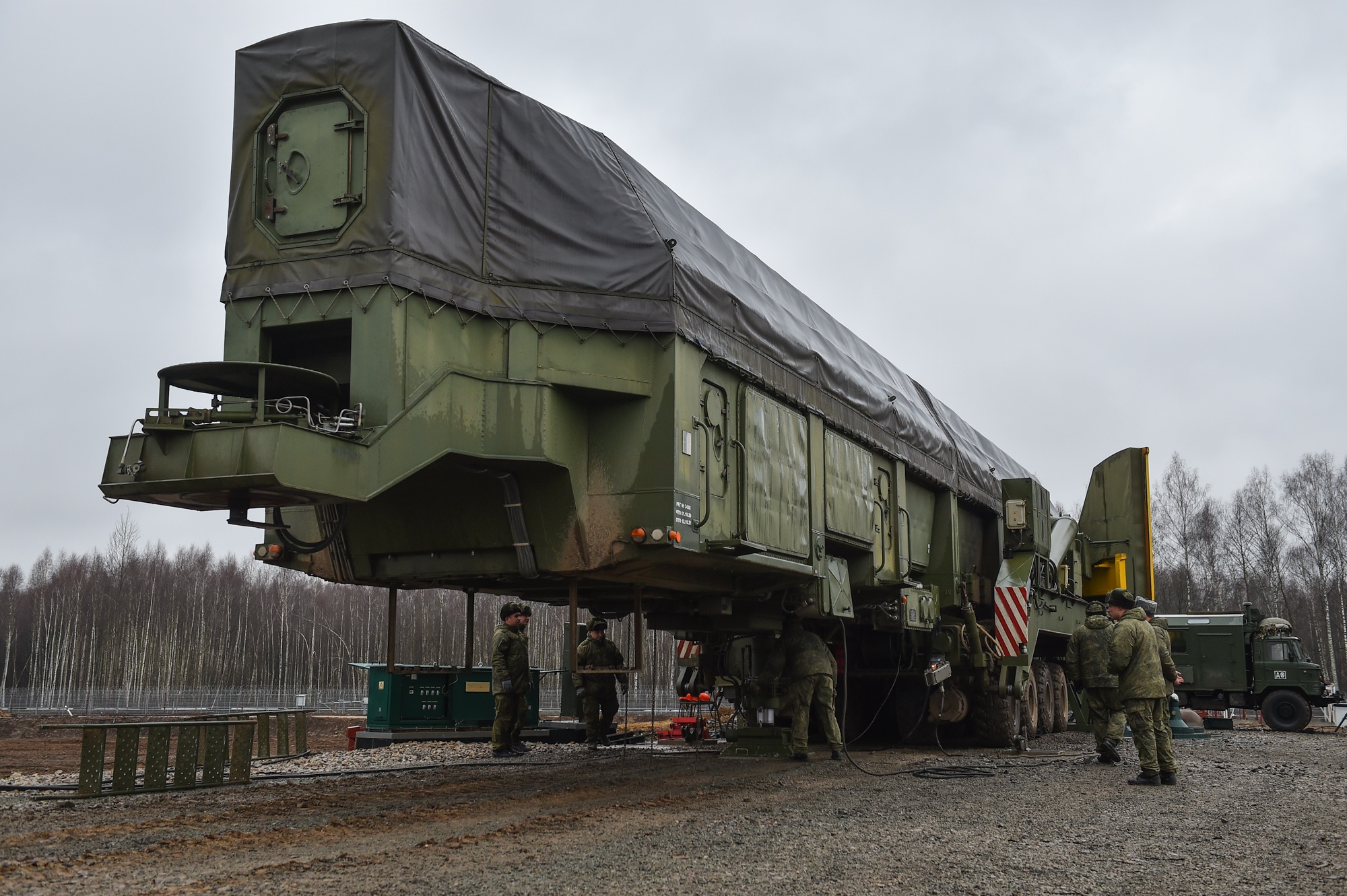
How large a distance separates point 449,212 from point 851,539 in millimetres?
4927

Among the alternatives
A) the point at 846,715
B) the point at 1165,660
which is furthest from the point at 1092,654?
the point at 846,715

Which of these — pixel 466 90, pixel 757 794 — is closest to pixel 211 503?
pixel 466 90

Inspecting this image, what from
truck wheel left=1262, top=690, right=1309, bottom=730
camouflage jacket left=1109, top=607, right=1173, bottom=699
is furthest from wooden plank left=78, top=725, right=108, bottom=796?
truck wheel left=1262, top=690, right=1309, bottom=730

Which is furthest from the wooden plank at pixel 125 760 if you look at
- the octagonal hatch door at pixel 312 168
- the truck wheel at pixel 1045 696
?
the truck wheel at pixel 1045 696

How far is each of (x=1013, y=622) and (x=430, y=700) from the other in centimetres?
693

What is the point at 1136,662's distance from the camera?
919 centimetres

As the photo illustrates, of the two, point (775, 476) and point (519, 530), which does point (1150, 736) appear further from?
point (519, 530)

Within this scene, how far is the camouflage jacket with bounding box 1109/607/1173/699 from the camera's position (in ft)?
29.7

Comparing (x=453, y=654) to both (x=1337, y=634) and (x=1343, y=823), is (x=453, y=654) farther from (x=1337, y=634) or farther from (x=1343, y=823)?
(x=1343, y=823)

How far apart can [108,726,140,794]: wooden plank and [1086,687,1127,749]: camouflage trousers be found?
26.8 ft

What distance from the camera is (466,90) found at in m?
7.47

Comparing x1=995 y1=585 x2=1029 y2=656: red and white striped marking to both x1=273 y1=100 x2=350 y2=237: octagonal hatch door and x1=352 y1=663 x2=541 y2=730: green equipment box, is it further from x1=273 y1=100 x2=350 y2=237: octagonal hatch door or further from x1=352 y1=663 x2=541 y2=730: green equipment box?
x1=273 y1=100 x2=350 y2=237: octagonal hatch door

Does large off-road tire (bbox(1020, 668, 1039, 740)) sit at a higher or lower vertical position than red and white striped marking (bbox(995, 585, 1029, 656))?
lower

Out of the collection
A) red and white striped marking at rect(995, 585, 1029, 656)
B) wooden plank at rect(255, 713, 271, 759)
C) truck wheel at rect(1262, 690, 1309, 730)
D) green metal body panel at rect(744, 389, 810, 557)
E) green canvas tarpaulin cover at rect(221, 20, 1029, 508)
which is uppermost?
green canvas tarpaulin cover at rect(221, 20, 1029, 508)
